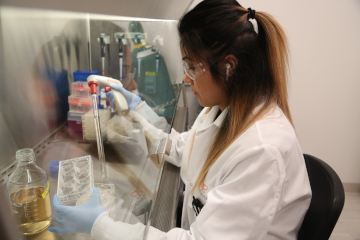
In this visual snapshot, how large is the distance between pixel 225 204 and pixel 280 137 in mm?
295

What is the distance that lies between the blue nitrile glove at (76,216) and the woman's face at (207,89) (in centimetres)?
56

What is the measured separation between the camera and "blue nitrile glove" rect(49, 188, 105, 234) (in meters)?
0.68

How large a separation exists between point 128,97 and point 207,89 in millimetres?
576

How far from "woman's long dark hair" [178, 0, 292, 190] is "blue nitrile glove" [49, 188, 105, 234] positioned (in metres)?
0.45

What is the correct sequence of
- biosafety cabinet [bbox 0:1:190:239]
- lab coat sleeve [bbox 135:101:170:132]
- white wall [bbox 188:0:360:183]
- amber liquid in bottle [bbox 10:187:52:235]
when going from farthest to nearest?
white wall [bbox 188:0:360:183]
lab coat sleeve [bbox 135:101:170:132]
biosafety cabinet [bbox 0:1:190:239]
amber liquid in bottle [bbox 10:187:52:235]

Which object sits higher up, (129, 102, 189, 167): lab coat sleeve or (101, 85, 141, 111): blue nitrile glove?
(101, 85, 141, 111): blue nitrile glove

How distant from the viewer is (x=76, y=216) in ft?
2.30

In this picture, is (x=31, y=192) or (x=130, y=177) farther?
(x=130, y=177)

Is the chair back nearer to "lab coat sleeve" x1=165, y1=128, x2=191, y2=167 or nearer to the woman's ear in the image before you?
the woman's ear

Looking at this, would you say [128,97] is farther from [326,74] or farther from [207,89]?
[326,74]

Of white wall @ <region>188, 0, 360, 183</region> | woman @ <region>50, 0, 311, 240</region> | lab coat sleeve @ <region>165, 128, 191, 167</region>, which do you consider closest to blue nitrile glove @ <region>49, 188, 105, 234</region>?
woman @ <region>50, 0, 311, 240</region>

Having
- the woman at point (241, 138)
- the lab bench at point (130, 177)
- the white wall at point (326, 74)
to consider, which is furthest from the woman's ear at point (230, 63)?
the white wall at point (326, 74)

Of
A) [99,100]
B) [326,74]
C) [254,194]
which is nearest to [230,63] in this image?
[254,194]

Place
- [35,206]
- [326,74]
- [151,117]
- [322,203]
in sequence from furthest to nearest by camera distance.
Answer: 1. [326,74]
2. [151,117]
3. [322,203]
4. [35,206]
